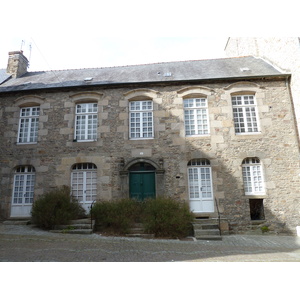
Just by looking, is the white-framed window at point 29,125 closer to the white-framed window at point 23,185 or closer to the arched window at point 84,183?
the white-framed window at point 23,185

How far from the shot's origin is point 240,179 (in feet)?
31.7

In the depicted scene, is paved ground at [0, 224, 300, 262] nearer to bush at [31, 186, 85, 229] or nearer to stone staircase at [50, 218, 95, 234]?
stone staircase at [50, 218, 95, 234]

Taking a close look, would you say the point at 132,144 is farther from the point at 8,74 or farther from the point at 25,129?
the point at 8,74

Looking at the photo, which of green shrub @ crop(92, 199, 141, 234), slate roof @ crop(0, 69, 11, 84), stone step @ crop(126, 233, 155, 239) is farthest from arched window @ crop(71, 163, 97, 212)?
slate roof @ crop(0, 69, 11, 84)

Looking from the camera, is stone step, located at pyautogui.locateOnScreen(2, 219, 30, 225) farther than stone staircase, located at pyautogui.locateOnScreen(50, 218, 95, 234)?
Yes

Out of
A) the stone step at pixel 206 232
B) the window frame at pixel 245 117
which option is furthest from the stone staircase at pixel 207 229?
the window frame at pixel 245 117

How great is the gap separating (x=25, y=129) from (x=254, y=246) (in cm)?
984

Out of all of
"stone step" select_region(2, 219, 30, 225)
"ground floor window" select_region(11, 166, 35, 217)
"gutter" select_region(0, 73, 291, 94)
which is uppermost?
"gutter" select_region(0, 73, 291, 94)

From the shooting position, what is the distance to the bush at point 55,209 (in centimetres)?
864

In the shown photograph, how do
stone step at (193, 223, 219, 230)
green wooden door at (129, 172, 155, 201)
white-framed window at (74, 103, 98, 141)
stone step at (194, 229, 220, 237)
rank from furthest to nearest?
white-framed window at (74, 103, 98, 141) < green wooden door at (129, 172, 155, 201) < stone step at (193, 223, 219, 230) < stone step at (194, 229, 220, 237)

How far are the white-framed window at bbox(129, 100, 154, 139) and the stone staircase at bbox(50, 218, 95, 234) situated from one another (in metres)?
3.82

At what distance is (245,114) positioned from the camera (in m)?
10.5

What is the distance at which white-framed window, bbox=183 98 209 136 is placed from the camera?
1051cm

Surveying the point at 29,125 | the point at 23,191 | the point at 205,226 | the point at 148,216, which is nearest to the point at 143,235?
the point at 148,216
